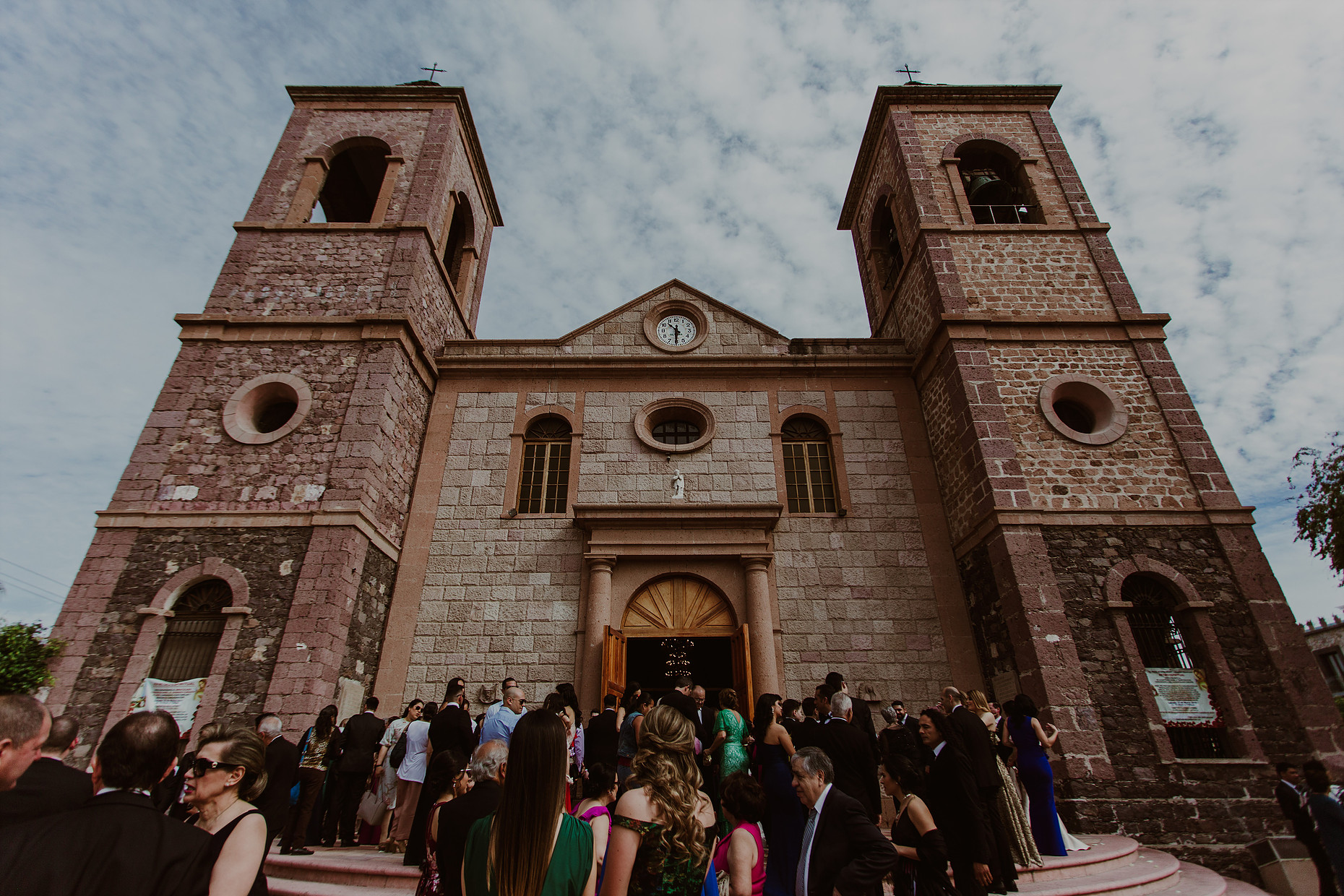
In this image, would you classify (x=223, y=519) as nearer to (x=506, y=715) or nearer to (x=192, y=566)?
(x=192, y=566)

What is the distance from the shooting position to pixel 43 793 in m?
2.68

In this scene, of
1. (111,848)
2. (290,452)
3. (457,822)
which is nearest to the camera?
(111,848)

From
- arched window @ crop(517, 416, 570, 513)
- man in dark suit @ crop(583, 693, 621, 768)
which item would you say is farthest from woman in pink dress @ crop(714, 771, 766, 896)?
arched window @ crop(517, 416, 570, 513)

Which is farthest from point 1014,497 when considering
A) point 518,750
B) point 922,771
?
point 518,750

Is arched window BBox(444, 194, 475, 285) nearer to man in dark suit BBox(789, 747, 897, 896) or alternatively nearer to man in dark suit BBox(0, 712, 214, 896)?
man in dark suit BBox(0, 712, 214, 896)

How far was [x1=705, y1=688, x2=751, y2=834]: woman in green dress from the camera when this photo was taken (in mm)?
5562

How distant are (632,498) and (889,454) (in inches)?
207

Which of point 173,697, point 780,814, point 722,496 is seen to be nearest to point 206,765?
point 780,814

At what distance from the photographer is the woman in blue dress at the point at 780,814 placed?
12.8 feet

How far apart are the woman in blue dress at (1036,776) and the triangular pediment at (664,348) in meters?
8.60

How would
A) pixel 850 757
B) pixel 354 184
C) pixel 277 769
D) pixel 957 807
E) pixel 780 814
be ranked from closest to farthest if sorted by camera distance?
1. pixel 780 814
2. pixel 957 807
3. pixel 850 757
4. pixel 277 769
5. pixel 354 184

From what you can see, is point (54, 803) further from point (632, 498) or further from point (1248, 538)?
point (1248, 538)

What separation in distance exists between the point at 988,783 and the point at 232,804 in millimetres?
4931

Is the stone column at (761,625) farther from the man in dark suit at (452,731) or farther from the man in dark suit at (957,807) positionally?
the man in dark suit at (957,807)
